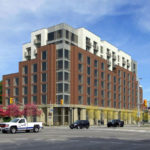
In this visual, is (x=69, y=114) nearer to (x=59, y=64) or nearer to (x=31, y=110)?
(x=31, y=110)

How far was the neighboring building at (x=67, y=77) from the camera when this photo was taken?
85.4m

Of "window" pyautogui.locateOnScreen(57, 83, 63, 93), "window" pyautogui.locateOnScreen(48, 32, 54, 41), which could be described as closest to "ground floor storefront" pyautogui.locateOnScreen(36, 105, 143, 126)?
"window" pyautogui.locateOnScreen(57, 83, 63, 93)

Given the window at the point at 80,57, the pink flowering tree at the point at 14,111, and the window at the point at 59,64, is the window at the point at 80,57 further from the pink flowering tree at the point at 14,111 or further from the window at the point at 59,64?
the pink flowering tree at the point at 14,111

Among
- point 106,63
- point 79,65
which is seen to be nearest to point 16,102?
point 79,65

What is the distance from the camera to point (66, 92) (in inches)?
3359

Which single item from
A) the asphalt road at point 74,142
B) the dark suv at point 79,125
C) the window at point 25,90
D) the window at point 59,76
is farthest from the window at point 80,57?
the asphalt road at point 74,142

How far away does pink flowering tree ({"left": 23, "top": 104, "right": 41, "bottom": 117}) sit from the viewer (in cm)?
8419

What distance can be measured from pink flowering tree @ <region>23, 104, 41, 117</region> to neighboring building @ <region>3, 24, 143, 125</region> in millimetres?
2209

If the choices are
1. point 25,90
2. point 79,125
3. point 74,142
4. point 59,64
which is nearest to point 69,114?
point 59,64

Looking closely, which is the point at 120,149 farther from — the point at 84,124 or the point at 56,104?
the point at 56,104

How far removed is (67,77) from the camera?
86375 mm

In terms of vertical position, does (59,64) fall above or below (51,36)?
below

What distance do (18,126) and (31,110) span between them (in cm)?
4928

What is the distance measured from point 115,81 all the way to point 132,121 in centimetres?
2307
